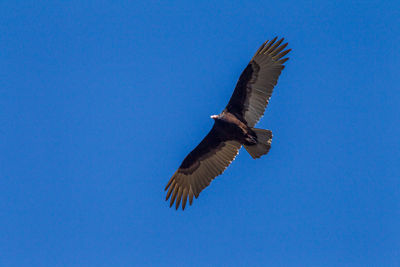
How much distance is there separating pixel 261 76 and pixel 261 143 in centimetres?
173

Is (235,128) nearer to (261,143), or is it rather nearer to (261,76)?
(261,143)

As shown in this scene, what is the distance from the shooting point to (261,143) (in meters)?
13.9

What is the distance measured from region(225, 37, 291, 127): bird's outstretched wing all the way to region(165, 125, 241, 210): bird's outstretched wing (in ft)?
3.99

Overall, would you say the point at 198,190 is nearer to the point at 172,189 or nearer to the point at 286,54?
the point at 172,189

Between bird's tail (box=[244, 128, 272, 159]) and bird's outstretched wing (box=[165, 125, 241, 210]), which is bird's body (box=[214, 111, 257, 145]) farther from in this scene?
bird's outstretched wing (box=[165, 125, 241, 210])

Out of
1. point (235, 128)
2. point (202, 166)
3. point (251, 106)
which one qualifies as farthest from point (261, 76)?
point (202, 166)

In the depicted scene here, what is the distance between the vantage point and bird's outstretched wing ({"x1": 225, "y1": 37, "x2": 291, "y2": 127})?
13.9 metres

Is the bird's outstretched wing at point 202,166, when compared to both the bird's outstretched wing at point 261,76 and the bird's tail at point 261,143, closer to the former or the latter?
the bird's tail at point 261,143

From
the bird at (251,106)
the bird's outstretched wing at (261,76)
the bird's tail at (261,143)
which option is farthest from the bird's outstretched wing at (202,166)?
the bird's outstretched wing at (261,76)

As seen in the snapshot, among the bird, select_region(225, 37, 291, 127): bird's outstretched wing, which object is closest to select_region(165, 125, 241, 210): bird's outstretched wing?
the bird

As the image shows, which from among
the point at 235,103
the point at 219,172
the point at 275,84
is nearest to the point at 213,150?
the point at 219,172

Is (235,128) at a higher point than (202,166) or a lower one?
higher

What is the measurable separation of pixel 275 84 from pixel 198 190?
3490 mm

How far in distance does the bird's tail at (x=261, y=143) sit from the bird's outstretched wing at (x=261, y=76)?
0.41 metres
